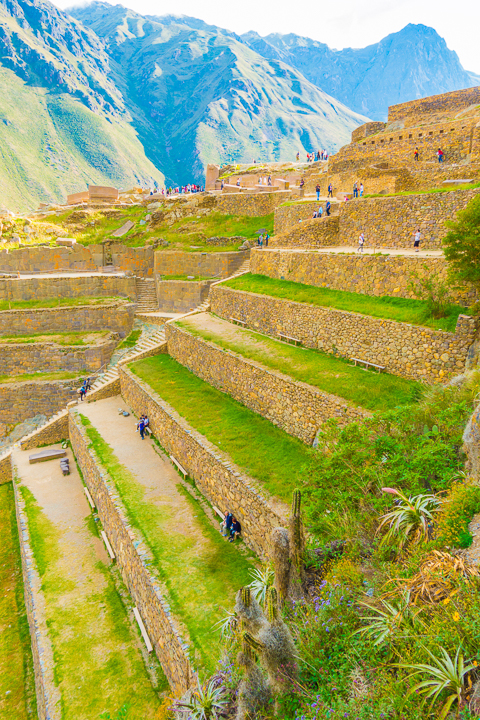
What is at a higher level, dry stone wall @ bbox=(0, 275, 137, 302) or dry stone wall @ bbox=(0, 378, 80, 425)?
dry stone wall @ bbox=(0, 275, 137, 302)

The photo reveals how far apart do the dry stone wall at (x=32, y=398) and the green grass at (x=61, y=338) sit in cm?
270

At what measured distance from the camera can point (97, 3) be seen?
191 metres

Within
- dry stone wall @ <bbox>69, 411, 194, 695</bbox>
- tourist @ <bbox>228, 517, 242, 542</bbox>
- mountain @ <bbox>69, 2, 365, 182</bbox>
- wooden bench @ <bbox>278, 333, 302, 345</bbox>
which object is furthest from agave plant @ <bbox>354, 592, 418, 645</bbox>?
mountain @ <bbox>69, 2, 365, 182</bbox>

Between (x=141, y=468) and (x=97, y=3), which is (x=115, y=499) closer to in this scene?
(x=141, y=468)

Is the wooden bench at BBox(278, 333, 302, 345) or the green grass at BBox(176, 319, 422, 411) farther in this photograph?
the wooden bench at BBox(278, 333, 302, 345)

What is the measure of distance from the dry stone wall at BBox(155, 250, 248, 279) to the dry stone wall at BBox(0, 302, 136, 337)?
3.66 metres

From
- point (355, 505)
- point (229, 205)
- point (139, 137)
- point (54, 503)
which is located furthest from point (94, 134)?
point (355, 505)

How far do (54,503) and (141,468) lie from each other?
3414 mm

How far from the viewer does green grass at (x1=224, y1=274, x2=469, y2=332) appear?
1078 centimetres

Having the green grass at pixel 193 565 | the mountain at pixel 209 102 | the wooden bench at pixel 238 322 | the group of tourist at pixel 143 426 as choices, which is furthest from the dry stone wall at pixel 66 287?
→ the mountain at pixel 209 102

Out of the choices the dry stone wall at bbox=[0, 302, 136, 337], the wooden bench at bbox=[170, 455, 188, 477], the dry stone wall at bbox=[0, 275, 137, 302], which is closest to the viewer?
the wooden bench at bbox=[170, 455, 188, 477]

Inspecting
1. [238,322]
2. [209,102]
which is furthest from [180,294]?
[209,102]

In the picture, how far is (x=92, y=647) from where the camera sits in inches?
347

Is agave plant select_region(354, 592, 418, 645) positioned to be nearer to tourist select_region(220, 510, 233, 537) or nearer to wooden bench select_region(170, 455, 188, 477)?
tourist select_region(220, 510, 233, 537)
